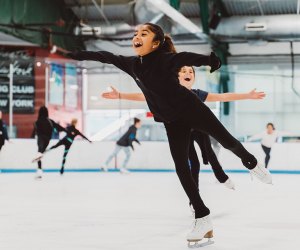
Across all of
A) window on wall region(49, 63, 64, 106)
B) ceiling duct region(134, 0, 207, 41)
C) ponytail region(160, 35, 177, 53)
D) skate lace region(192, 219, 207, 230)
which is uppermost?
ceiling duct region(134, 0, 207, 41)

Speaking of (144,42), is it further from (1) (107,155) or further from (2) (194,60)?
(1) (107,155)

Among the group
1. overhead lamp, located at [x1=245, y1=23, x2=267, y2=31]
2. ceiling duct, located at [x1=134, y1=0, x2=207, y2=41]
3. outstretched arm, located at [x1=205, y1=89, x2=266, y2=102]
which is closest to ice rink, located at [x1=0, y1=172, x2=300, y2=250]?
outstretched arm, located at [x1=205, y1=89, x2=266, y2=102]

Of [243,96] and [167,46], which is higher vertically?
[167,46]

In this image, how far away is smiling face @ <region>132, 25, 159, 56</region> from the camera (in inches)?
104

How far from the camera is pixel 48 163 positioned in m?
12.1

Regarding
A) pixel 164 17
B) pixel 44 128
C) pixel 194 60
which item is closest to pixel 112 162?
pixel 44 128

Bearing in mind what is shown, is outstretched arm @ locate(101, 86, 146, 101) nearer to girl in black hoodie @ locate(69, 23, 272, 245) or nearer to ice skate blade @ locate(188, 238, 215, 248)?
girl in black hoodie @ locate(69, 23, 272, 245)

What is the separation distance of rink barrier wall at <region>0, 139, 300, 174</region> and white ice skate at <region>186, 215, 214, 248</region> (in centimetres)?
964

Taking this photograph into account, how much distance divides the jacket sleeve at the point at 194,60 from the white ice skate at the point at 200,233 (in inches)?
31.3

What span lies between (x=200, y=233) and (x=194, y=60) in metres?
0.88

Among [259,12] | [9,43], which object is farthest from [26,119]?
[259,12]

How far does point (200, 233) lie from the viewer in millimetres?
2580

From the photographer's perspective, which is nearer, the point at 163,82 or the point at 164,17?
the point at 163,82

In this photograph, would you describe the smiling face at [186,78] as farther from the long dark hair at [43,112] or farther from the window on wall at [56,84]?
the window on wall at [56,84]
